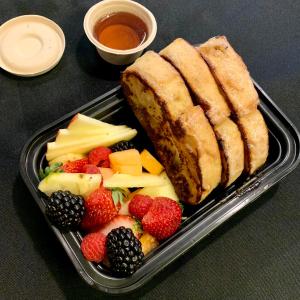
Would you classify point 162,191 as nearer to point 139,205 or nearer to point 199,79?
point 139,205

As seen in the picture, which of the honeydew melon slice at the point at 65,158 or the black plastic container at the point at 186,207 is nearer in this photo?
the black plastic container at the point at 186,207

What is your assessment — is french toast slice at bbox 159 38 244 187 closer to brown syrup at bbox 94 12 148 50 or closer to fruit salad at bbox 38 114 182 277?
fruit salad at bbox 38 114 182 277

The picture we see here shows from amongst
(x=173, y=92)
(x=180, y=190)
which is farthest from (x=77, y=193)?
(x=173, y=92)

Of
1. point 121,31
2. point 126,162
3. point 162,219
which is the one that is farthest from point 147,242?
point 121,31

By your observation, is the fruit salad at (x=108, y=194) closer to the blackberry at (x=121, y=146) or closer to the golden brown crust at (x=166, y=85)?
the blackberry at (x=121, y=146)

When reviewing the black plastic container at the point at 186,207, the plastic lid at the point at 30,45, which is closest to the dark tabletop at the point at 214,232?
the plastic lid at the point at 30,45

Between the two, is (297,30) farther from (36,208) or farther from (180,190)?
(36,208)
